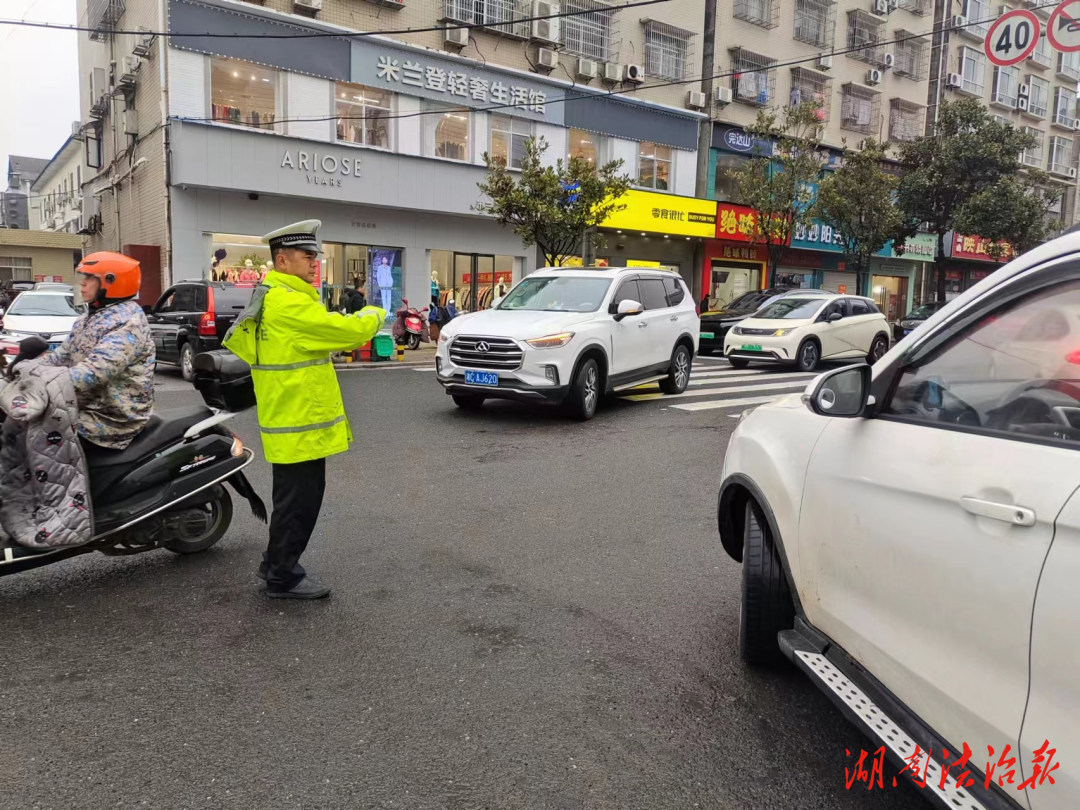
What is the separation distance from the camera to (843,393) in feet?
8.48

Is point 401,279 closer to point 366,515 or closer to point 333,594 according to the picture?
point 366,515

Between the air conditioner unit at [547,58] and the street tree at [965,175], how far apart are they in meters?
13.0

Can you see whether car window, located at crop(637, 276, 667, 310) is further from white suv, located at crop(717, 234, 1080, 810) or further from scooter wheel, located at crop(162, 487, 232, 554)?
white suv, located at crop(717, 234, 1080, 810)

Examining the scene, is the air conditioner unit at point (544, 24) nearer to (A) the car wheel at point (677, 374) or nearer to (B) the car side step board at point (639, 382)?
(A) the car wheel at point (677, 374)

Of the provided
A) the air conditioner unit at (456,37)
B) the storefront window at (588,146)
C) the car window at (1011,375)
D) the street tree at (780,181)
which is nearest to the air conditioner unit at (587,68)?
the storefront window at (588,146)

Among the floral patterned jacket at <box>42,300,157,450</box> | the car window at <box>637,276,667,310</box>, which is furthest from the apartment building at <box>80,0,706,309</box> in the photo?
the floral patterned jacket at <box>42,300,157,450</box>

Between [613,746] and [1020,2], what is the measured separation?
155ft

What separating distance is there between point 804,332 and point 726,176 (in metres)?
15.7

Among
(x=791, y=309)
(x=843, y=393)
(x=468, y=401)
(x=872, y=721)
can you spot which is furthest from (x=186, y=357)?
(x=872, y=721)

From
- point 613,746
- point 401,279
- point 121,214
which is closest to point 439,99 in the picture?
point 401,279

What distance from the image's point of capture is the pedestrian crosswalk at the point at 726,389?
10805mm

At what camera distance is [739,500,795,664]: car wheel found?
308 cm

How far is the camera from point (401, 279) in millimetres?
22469

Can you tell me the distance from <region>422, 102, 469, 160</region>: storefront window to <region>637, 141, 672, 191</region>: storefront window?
21.3ft
